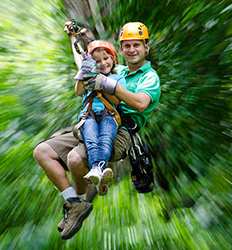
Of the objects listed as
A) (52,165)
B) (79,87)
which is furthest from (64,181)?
(79,87)

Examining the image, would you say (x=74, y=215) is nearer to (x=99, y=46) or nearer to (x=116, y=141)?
(x=116, y=141)

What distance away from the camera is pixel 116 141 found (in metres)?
2.96

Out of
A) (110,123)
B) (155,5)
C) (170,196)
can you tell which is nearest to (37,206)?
(170,196)

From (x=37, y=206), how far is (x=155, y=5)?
1892 mm

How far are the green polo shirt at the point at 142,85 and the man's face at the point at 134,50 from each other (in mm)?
48

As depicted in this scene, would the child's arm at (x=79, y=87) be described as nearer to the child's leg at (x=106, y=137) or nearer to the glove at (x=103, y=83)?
the glove at (x=103, y=83)

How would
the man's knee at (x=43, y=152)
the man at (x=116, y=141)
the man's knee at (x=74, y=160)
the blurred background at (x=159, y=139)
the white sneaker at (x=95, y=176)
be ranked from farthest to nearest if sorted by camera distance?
1. the blurred background at (x=159, y=139)
2. the man's knee at (x=43, y=152)
3. the man's knee at (x=74, y=160)
4. the man at (x=116, y=141)
5. the white sneaker at (x=95, y=176)

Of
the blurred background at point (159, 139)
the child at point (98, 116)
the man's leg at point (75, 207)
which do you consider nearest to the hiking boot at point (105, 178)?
the child at point (98, 116)

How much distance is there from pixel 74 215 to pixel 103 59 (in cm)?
78

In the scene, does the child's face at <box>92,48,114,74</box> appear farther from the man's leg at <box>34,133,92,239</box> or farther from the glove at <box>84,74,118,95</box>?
the man's leg at <box>34,133,92,239</box>

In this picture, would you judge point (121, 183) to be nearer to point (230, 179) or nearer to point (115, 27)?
point (230, 179)

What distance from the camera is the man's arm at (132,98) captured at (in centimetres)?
275

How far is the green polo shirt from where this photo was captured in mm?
2943

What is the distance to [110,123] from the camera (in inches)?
113
